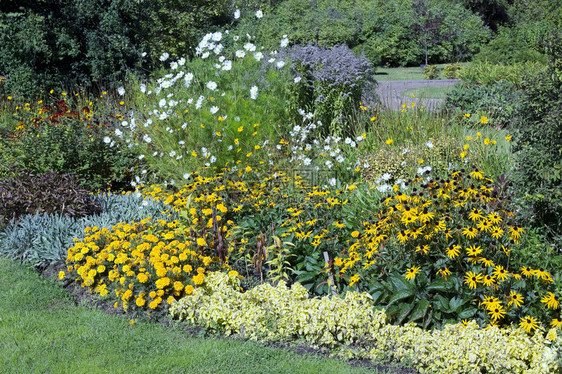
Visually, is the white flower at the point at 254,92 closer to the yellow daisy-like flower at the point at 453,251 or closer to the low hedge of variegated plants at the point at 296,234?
the low hedge of variegated plants at the point at 296,234

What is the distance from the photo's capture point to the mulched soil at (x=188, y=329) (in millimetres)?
3385

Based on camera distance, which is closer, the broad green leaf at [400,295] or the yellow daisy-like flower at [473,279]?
the yellow daisy-like flower at [473,279]

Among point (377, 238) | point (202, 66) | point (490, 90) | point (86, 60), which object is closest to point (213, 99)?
point (202, 66)

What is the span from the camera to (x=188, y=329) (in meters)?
3.88

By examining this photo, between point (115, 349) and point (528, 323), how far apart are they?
8.29 ft

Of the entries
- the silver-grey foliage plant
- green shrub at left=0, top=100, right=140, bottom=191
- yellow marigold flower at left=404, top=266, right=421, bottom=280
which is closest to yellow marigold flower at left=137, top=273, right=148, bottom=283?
the silver-grey foliage plant

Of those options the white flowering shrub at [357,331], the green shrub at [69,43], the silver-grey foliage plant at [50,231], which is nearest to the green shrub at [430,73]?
the green shrub at [69,43]

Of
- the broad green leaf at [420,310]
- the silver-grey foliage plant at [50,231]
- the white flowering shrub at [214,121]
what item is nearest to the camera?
the broad green leaf at [420,310]

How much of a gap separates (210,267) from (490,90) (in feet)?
25.2

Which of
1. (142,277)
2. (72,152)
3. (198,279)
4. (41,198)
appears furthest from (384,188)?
(72,152)

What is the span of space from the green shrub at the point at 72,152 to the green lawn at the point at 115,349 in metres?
2.73

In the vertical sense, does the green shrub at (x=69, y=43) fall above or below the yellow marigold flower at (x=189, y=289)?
above

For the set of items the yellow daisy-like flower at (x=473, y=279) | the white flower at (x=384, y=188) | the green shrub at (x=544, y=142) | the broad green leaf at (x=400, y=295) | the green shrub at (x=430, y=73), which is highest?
the green shrub at (x=544, y=142)

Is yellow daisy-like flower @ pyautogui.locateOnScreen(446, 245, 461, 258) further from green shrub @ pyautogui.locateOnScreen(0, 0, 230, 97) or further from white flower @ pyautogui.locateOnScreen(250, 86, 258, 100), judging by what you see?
green shrub @ pyautogui.locateOnScreen(0, 0, 230, 97)
